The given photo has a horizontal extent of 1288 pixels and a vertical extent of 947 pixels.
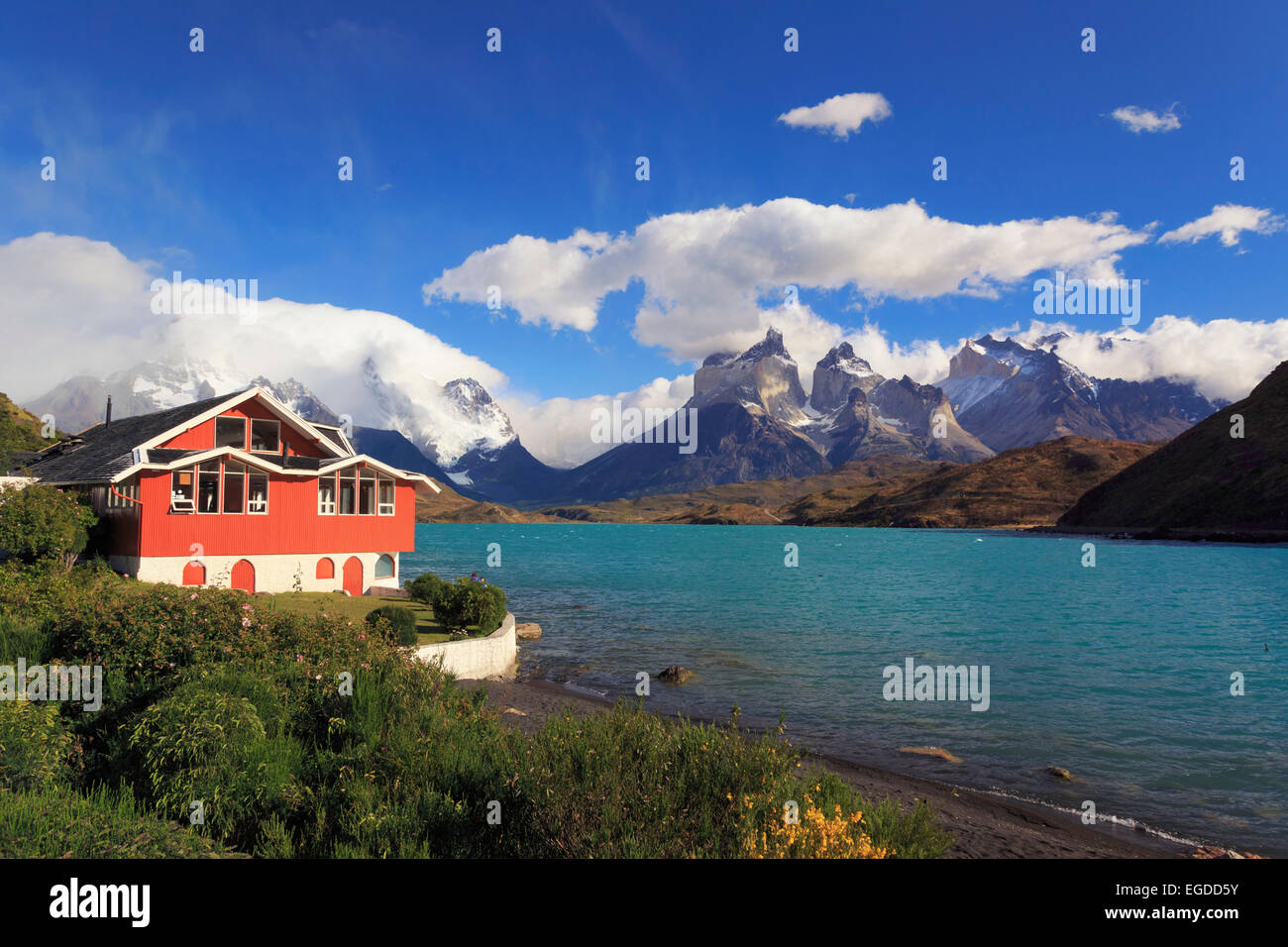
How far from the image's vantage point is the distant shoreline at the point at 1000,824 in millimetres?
14641

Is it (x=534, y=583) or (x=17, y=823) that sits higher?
(x=17, y=823)

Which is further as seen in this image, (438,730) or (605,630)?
(605,630)

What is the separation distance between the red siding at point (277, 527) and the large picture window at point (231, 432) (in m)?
4.60

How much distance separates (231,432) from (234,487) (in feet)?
14.7

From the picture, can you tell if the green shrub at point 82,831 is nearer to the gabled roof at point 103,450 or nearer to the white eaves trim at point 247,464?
the white eaves trim at point 247,464

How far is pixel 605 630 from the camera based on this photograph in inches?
1828

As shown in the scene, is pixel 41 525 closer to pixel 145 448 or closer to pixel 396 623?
pixel 145 448

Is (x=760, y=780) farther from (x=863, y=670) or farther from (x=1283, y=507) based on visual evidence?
(x=1283, y=507)

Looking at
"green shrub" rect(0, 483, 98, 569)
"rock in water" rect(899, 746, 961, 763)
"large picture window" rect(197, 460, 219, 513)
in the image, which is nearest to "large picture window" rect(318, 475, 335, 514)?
"large picture window" rect(197, 460, 219, 513)

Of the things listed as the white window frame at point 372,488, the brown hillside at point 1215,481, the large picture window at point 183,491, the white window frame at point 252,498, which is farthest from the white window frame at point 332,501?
the brown hillside at point 1215,481

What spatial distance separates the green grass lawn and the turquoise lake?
15.5 feet
